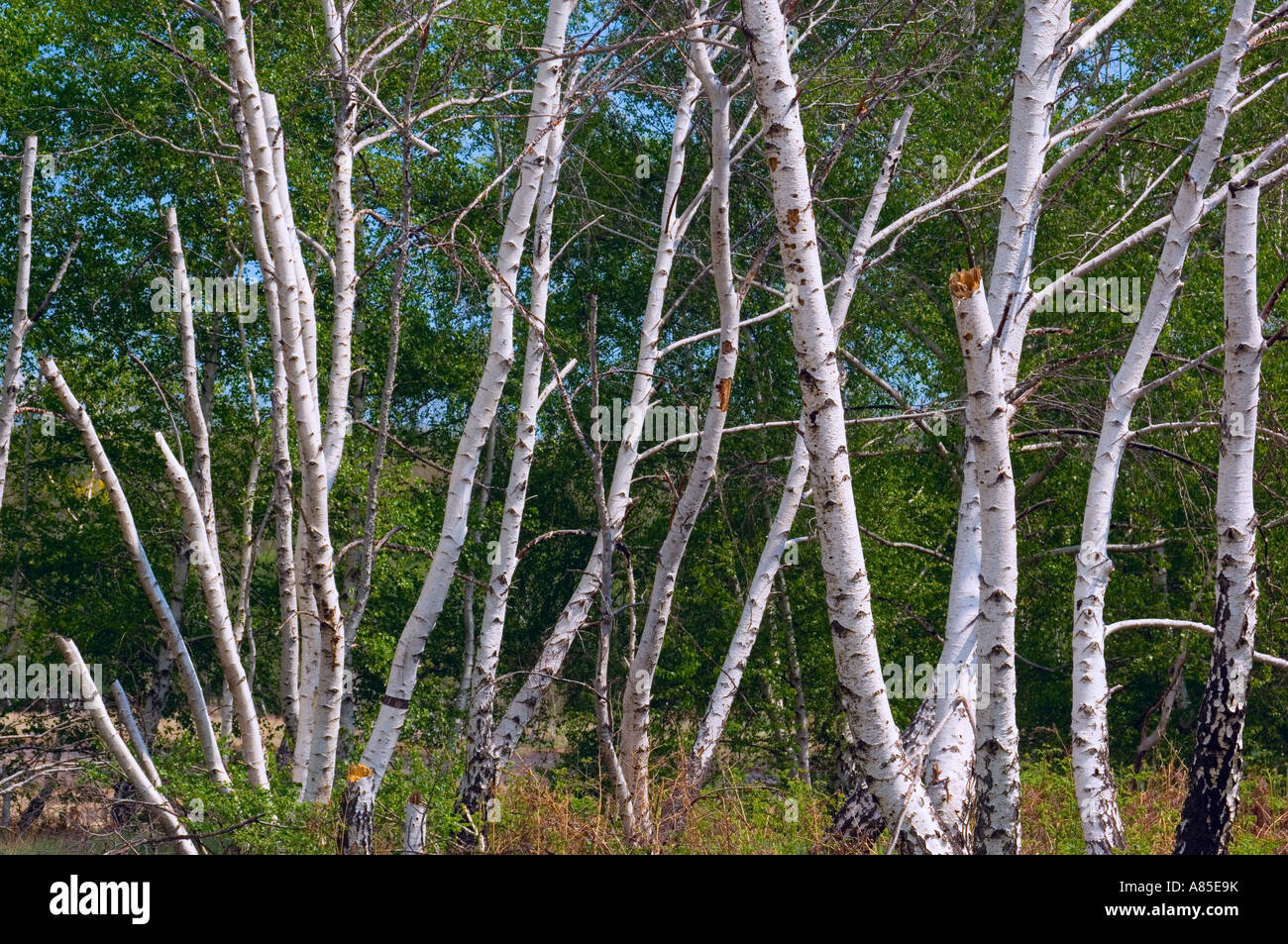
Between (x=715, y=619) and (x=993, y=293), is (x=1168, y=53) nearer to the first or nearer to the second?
(x=715, y=619)

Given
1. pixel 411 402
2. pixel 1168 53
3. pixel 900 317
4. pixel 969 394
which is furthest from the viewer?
pixel 411 402

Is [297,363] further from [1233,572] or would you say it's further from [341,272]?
[1233,572]

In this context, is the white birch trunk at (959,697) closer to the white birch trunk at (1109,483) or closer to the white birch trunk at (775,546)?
the white birch trunk at (1109,483)

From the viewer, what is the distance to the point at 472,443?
584cm

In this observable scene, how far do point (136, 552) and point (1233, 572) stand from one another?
15.6 ft

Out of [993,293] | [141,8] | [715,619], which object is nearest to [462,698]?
[715,619]

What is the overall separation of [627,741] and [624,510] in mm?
1744

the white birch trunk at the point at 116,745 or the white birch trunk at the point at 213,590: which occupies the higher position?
the white birch trunk at the point at 213,590

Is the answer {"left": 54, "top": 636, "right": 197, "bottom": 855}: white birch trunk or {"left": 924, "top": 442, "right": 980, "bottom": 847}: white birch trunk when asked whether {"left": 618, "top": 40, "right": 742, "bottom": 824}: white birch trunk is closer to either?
{"left": 924, "top": 442, "right": 980, "bottom": 847}: white birch trunk

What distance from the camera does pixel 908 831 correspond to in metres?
3.50

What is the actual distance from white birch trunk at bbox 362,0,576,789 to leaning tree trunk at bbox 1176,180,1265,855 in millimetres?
3282

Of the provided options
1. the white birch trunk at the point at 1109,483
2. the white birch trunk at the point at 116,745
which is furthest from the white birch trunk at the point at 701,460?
the white birch trunk at the point at 116,745

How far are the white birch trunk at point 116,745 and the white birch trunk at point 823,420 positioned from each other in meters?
2.86

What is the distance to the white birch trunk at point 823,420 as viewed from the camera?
3314 mm
